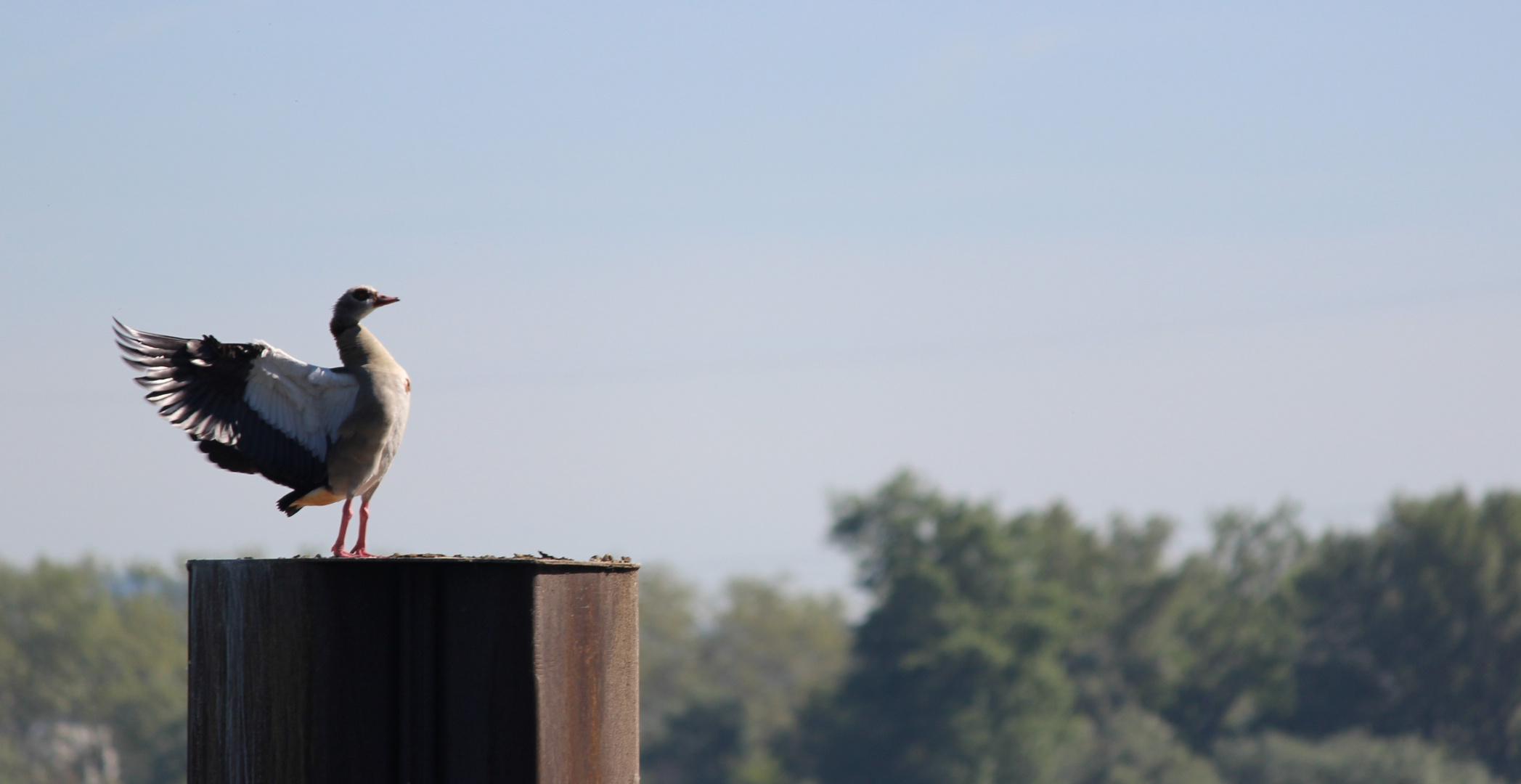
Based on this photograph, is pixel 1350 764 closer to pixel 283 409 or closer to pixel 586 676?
pixel 283 409

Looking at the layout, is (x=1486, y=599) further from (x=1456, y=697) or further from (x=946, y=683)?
(x=946, y=683)

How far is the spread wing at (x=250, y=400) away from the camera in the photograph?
25.0ft

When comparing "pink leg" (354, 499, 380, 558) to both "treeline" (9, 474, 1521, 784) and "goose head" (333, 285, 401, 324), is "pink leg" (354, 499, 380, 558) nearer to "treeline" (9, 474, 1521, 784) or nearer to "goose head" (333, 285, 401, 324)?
"goose head" (333, 285, 401, 324)

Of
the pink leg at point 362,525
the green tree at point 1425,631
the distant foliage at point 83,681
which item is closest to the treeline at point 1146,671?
the green tree at point 1425,631

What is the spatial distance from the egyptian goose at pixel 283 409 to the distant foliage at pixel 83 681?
96974 millimetres

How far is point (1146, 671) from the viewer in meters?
100

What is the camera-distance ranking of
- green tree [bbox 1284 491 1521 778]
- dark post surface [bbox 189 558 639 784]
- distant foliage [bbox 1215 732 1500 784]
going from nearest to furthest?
1. dark post surface [bbox 189 558 639 784]
2. distant foliage [bbox 1215 732 1500 784]
3. green tree [bbox 1284 491 1521 778]

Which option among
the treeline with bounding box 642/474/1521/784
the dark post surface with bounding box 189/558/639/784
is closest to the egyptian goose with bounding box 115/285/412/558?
the dark post surface with bounding box 189/558/639/784

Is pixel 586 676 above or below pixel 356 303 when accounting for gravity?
below

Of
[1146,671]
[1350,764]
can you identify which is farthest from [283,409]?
[1146,671]

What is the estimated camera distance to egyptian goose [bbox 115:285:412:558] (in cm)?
763

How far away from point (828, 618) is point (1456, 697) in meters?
62.3

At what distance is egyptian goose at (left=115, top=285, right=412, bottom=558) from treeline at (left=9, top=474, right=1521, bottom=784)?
8022cm

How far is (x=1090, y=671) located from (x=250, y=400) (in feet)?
324
